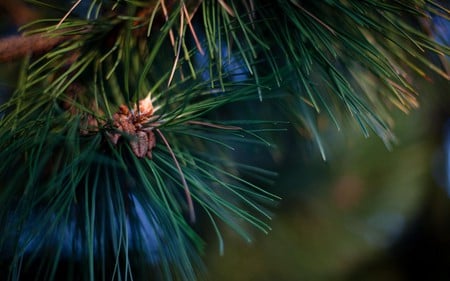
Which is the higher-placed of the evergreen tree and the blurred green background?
the evergreen tree

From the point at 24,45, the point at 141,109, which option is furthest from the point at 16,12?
the point at 141,109

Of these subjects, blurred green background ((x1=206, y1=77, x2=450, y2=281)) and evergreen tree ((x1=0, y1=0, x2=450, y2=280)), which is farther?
blurred green background ((x1=206, y1=77, x2=450, y2=281))

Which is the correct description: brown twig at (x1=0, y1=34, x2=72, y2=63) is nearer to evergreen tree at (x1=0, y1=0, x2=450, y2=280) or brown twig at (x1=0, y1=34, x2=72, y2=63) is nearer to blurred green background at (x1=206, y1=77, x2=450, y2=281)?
evergreen tree at (x1=0, y1=0, x2=450, y2=280)

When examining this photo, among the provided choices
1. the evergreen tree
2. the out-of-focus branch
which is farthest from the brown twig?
the out-of-focus branch

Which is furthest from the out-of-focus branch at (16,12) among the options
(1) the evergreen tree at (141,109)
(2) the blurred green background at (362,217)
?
(2) the blurred green background at (362,217)

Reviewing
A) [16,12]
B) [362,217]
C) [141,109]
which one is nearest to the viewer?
[141,109]

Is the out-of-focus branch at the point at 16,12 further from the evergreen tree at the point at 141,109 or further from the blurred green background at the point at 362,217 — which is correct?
the blurred green background at the point at 362,217

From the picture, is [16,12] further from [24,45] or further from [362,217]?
[362,217]
